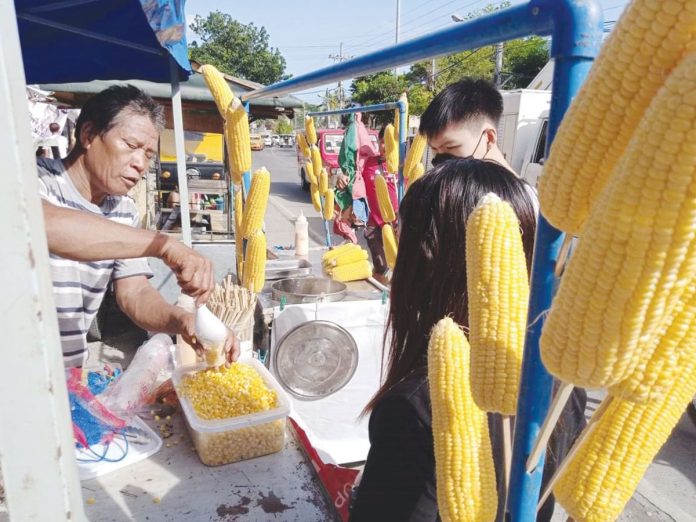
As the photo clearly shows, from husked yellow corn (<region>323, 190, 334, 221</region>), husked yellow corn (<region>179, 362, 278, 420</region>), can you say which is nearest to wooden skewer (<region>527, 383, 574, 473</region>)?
husked yellow corn (<region>179, 362, 278, 420</region>)

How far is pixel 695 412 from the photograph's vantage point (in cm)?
396

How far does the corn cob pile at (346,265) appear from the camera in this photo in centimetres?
406

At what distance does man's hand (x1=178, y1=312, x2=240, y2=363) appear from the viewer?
208cm

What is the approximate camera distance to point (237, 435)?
1.83 m

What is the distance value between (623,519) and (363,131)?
6533 millimetres

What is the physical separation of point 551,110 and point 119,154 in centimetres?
212

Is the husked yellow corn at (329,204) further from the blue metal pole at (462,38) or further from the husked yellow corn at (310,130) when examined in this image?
the blue metal pole at (462,38)

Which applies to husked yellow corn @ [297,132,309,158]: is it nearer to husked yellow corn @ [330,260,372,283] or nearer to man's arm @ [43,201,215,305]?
husked yellow corn @ [330,260,372,283]

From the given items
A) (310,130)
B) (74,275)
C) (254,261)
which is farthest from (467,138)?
(310,130)

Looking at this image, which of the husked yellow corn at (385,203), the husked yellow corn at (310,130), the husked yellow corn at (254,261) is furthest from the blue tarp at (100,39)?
the husked yellow corn at (310,130)

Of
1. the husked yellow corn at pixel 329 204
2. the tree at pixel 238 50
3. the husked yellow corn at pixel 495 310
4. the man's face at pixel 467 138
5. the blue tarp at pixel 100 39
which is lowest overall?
the husked yellow corn at pixel 329 204

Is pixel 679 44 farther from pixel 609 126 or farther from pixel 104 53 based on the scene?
pixel 104 53

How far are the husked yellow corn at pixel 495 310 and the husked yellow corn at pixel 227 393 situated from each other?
55.6 inches

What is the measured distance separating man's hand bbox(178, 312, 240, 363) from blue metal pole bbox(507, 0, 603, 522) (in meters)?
1.50
